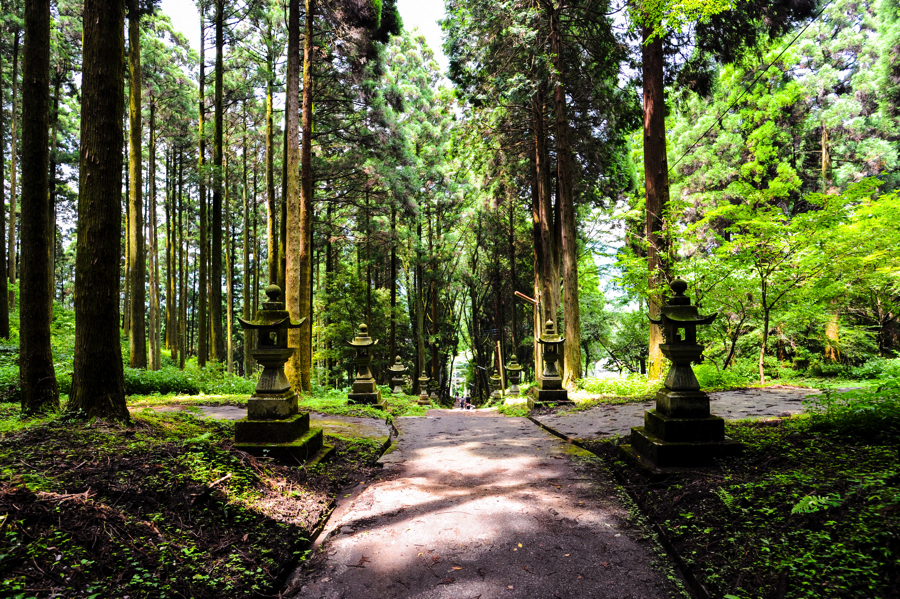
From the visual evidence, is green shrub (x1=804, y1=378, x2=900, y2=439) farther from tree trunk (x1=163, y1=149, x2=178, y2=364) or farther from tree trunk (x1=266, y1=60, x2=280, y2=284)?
tree trunk (x1=163, y1=149, x2=178, y2=364)

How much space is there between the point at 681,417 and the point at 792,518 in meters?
1.33

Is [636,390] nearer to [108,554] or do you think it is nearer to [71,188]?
[108,554]

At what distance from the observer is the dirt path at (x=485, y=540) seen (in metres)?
2.29

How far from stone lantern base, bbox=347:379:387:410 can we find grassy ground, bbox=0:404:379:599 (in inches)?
225

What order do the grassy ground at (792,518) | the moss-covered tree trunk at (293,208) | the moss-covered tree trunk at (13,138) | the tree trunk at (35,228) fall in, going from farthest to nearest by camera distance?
1. the moss-covered tree trunk at (13,138)
2. the moss-covered tree trunk at (293,208)
3. the tree trunk at (35,228)
4. the grassy ground at (792,518)

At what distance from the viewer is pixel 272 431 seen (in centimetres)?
401

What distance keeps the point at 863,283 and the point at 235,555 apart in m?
11.9

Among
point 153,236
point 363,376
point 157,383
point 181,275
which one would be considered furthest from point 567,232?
point 181,275

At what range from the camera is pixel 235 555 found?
241 cm

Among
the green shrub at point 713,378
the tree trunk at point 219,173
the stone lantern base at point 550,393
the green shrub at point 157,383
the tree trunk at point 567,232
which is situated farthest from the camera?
the tree trunk at point 219,173

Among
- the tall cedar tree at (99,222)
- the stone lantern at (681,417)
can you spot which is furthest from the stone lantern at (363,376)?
the stone lantern at (681,417)

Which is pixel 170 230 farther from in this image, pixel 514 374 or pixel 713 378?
pixel 713 378

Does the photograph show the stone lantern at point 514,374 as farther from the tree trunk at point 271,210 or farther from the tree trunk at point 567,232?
the tree trunk at point 271,210

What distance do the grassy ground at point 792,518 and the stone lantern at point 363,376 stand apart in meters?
6.98
